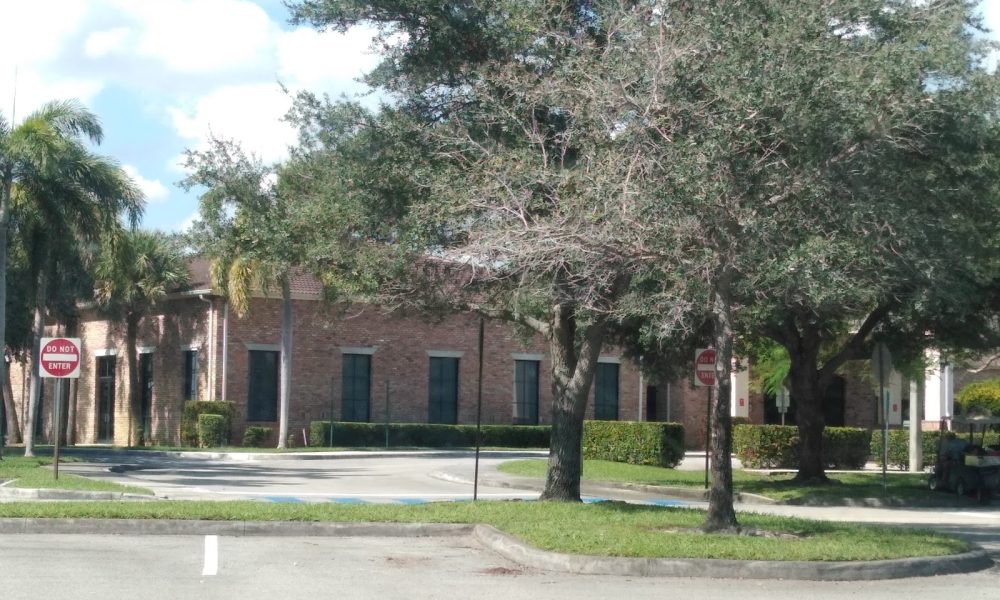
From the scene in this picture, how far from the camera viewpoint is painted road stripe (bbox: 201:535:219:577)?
1211cm

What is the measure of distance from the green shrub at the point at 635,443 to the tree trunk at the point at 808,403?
6.19m

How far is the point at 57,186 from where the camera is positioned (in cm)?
2956

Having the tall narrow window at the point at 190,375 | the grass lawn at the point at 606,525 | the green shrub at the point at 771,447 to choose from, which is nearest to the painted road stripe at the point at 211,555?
the grass lawn at the point at 606,525

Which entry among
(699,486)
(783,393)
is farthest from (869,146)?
(783,393)

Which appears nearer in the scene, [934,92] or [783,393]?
[934,92]

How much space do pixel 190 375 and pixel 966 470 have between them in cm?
2765

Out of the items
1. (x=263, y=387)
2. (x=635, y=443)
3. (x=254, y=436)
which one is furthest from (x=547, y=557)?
(x=263, y=387)

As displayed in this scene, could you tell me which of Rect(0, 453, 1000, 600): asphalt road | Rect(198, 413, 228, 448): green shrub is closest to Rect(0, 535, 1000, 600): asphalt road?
Rect(0, 453, 1000, 600): asphalt road

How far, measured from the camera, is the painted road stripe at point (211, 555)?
39.7 feet

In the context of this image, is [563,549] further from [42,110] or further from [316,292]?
[316,292]

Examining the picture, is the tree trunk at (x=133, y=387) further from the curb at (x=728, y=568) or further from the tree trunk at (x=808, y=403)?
the curb at (x=728, y=568)

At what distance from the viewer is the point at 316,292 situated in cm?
4316

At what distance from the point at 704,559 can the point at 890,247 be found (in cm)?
448

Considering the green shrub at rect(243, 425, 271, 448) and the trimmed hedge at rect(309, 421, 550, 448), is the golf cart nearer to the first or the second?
the trimmed hedge at rect(309, 421, 550, 448)
